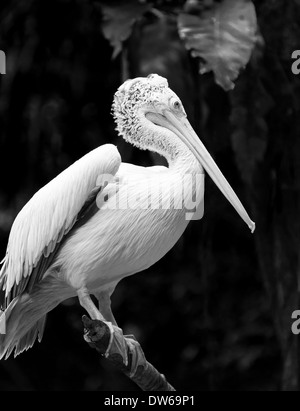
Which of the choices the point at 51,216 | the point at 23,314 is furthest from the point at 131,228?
the point at 23,314

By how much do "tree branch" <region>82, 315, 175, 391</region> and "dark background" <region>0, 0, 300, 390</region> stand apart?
0.99 metres

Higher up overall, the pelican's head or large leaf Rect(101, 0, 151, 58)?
the pelican's head

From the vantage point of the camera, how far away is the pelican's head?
308 cm

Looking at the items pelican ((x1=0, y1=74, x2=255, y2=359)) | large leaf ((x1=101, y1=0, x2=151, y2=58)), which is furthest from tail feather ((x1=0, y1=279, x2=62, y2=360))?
large leaf ((x1=101, y1=0, x2=151, y2=58))

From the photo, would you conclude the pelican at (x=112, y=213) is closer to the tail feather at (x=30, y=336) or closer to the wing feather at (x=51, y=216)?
the wing feather at (x=51, y=216)

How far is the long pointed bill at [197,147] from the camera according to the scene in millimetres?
3070

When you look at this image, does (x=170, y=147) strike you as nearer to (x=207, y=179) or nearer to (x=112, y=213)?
(x=112, y=213)

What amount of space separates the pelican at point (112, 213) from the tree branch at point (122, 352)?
92mm

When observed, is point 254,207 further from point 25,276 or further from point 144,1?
point 25,276

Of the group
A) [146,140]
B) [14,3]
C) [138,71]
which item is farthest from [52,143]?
[146,140]

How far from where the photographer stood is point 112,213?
3.01m

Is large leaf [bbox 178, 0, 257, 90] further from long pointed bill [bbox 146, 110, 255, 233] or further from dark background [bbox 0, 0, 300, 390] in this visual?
long pointed bill [bbox 146, 110, 255, 233]

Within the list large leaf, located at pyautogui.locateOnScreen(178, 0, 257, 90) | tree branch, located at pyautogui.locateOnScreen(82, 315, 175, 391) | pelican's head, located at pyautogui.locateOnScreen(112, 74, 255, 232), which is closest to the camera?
tree branch, located at pyautogui.locateOnScreen(82, 315, 175, 391)

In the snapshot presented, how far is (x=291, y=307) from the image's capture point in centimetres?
432
